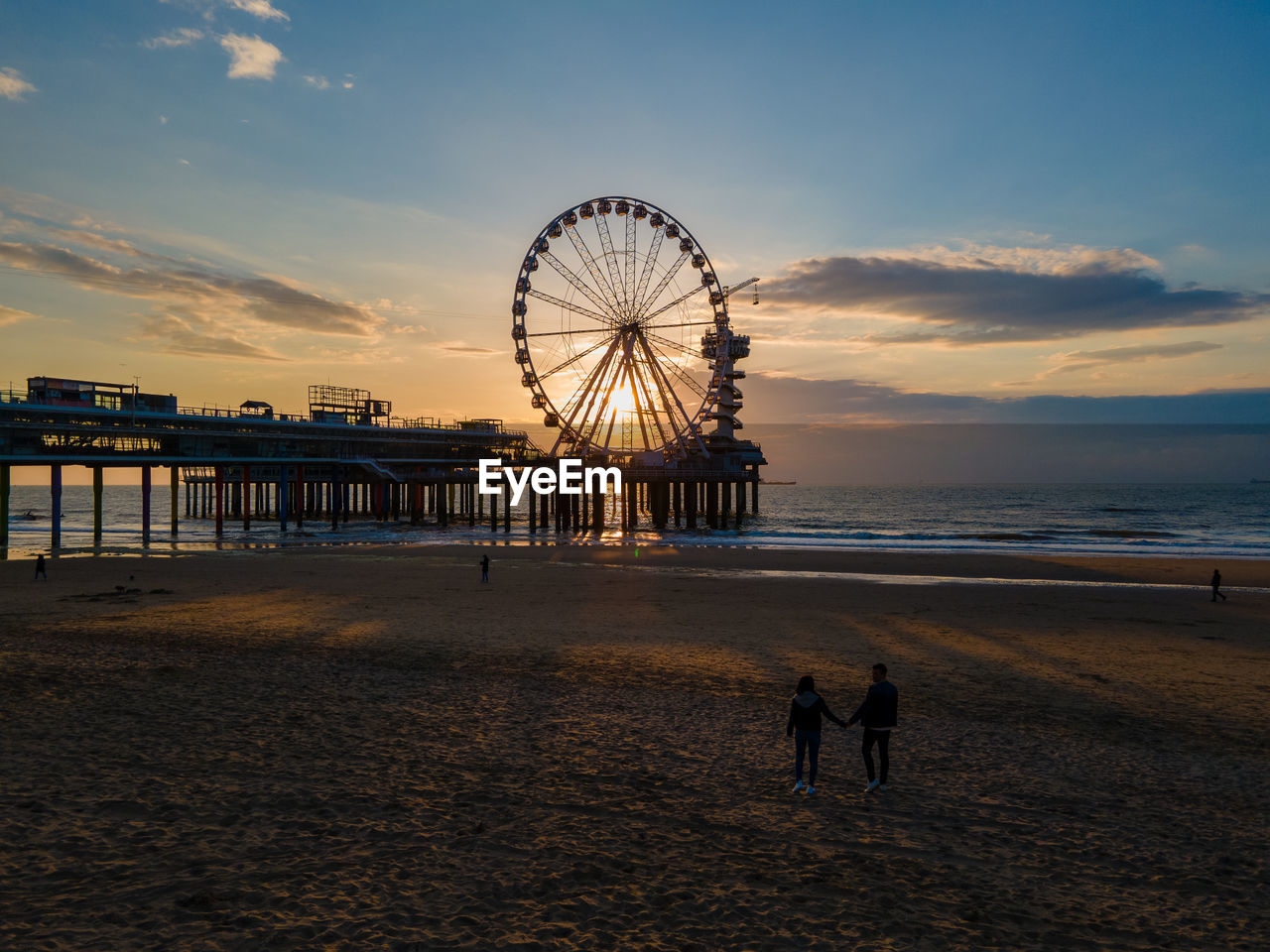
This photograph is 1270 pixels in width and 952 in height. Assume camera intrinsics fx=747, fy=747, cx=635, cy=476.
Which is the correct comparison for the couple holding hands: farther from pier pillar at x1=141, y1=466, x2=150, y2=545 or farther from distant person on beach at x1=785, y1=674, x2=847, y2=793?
pier pillar at x1=141, y1=466, x2=150, y2=545

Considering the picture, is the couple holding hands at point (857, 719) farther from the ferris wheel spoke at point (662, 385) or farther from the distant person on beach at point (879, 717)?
the ferris wheel spoke at point (662, 385)

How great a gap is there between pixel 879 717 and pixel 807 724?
0.88 metres

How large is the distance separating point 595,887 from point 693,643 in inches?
449

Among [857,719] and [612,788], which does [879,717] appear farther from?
[612,788]

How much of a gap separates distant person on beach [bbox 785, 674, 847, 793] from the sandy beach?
0.95 ft

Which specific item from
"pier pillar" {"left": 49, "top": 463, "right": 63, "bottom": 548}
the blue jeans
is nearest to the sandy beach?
the blue jeans

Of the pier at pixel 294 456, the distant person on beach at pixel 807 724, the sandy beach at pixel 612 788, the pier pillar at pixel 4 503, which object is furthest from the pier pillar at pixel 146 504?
the distant person on beach at pixel 807 724

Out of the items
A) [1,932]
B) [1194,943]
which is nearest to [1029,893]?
[1194,943]

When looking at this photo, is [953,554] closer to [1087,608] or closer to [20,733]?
[1087,608]

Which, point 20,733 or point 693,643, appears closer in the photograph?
point 20,733

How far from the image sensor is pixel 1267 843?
7.97 meters

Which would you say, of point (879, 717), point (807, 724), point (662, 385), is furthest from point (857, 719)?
point (662, 385)

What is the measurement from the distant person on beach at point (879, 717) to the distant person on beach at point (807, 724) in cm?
42

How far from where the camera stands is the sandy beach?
6445 mm
